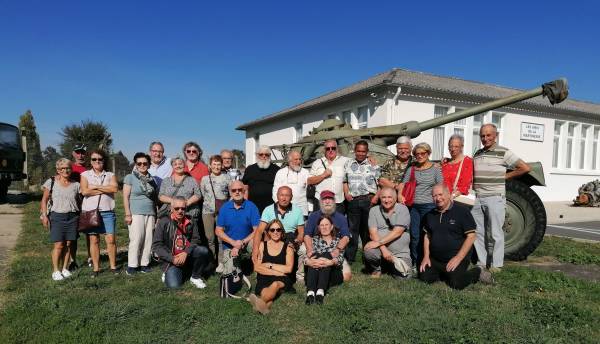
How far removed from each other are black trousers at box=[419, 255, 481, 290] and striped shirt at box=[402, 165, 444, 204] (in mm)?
734

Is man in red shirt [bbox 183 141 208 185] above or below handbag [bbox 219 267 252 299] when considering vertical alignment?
above

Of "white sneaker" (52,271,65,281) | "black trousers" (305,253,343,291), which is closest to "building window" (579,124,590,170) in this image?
"black trousers" (305,253,343,291)

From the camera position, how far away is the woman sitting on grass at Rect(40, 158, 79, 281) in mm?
5066

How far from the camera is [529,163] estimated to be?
19.5ft

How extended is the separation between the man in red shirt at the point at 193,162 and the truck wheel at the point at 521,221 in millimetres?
4355

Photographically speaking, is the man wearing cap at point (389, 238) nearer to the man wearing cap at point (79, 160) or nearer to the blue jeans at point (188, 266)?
the blue jeans at point (188, 266)

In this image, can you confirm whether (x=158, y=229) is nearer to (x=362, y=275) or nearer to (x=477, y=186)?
(x=362, y=275)

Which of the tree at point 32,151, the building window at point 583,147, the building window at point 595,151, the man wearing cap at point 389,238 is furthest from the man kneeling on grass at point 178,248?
the building window at point 595,151

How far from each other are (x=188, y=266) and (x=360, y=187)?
240cm

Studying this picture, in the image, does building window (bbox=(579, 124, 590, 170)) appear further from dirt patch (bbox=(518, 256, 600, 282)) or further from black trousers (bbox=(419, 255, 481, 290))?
black trousers (bbox=(419, 255, 481, 290))

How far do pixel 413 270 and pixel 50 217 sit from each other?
451 centimetres

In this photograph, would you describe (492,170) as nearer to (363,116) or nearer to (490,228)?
(490,228)

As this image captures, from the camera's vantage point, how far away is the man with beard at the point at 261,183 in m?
5.59

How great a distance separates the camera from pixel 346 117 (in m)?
18.5
